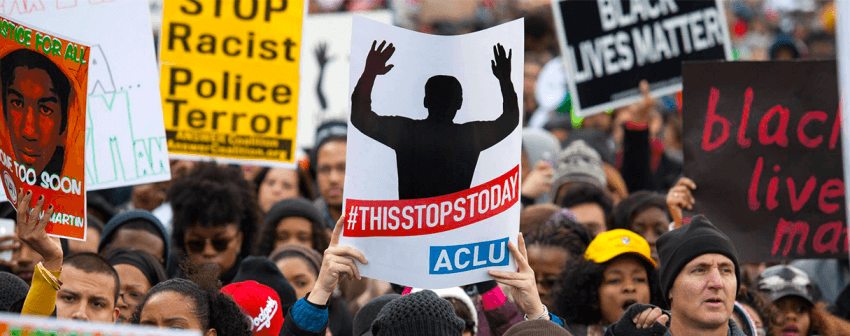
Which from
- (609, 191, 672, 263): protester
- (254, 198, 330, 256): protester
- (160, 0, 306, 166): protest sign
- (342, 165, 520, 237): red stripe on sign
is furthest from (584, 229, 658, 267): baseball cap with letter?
(160, 0, 306, 166): protest sign

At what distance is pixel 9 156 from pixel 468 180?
167 cm

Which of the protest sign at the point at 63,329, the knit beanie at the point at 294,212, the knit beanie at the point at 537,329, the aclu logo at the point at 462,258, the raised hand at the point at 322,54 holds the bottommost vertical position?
the knit beanie at the point at 294,212

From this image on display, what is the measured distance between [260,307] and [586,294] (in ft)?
5.21

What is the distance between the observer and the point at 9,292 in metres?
→ 5.02

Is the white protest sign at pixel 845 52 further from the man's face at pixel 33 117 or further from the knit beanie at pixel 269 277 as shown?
the knit beanie at pixel 269 277

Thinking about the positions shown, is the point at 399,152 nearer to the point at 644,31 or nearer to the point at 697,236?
the point at 697,236

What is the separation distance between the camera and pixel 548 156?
8.63 meters

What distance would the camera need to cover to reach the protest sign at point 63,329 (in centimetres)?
226

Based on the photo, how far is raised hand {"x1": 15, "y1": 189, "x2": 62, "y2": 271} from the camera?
410cm

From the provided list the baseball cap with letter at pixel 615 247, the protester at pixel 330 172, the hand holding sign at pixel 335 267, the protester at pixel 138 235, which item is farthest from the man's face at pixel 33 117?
the protester at pixel 330 172

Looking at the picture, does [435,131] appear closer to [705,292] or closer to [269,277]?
[705,292]

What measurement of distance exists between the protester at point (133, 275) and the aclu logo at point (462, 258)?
192 cm

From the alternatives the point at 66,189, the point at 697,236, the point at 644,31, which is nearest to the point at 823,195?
the point at 697,236

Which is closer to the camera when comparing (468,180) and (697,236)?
(468,180)
